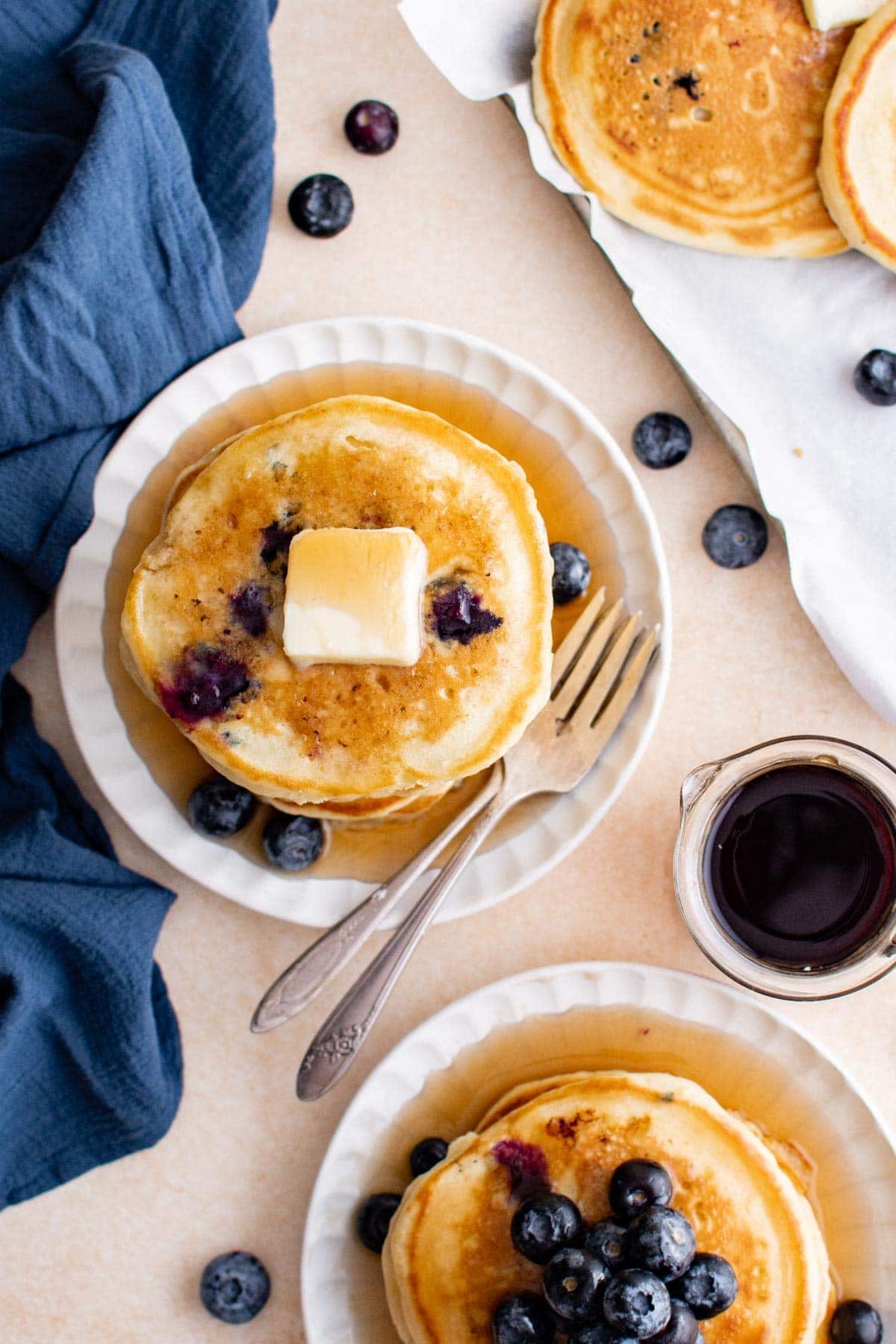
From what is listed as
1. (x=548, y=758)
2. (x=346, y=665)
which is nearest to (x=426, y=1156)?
(x=548, y=758)

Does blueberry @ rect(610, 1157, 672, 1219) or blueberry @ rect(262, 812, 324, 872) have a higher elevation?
blueberry @ rect(262, 812, 324, 872)

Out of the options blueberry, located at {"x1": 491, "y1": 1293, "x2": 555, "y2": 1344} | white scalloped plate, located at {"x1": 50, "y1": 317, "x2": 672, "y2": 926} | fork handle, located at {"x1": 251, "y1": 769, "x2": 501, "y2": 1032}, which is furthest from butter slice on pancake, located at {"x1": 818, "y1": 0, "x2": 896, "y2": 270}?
blueberry, located at {"x1": 491, "y1": 1293, "x2": 555, "y2": 1344}

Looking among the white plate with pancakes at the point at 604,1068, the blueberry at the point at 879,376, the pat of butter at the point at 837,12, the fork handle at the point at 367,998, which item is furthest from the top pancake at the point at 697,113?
the white plate with pancakes at the point at 604,1068

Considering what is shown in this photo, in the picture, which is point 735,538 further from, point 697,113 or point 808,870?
point 697,113

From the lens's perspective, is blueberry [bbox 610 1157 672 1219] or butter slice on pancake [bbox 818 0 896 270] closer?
blueberry [bbox 610 1157 672 1219]

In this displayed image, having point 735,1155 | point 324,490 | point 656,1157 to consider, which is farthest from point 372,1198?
point 324,490

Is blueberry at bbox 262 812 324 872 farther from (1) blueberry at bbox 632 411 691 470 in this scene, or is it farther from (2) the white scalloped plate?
(1) blueberry at bbox 632 411 691 470

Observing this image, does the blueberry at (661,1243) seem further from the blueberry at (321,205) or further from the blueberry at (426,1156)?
the blueberry at (321,205)
